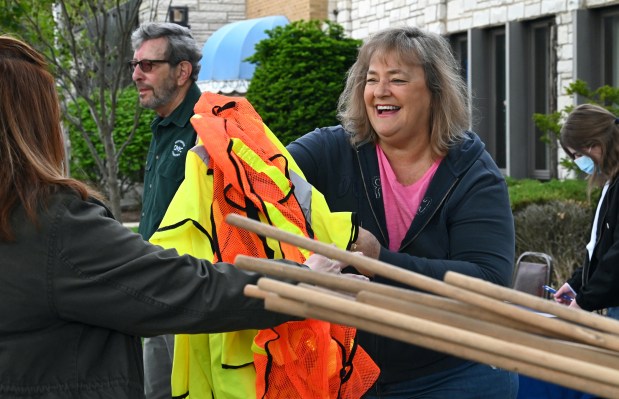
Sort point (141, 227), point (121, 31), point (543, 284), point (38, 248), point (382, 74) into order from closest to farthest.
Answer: point (38, 248), point (382, 74), point (141, 227), point (543, 284), point (121, 31)

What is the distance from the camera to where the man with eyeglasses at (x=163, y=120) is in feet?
16.0

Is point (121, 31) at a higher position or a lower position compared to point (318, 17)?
lower

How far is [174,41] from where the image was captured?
18.9 ft

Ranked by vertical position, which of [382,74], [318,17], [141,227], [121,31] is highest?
[318,17]

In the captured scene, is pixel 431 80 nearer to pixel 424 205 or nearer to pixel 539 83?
pixel 424 205

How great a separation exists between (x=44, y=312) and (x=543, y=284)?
5.19 m

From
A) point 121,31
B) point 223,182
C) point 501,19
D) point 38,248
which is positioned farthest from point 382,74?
point 501,19

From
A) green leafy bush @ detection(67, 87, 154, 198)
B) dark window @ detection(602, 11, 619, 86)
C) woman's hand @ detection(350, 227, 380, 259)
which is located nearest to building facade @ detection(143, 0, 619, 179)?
dark window @ detection(602, 11, 619, 86)

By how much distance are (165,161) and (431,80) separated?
184 centimetres

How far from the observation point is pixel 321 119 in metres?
14.8

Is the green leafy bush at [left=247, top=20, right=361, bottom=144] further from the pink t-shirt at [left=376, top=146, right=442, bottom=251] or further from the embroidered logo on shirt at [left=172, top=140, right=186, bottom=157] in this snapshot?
the pink t-shirt at [left=376, top=146, right=442, bottom=251]

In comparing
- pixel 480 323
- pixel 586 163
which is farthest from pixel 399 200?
pixel 586 163

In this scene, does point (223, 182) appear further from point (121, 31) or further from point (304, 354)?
point (121, 31)

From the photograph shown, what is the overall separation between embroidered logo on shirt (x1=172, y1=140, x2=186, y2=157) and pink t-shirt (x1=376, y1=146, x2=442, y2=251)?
1633mm
